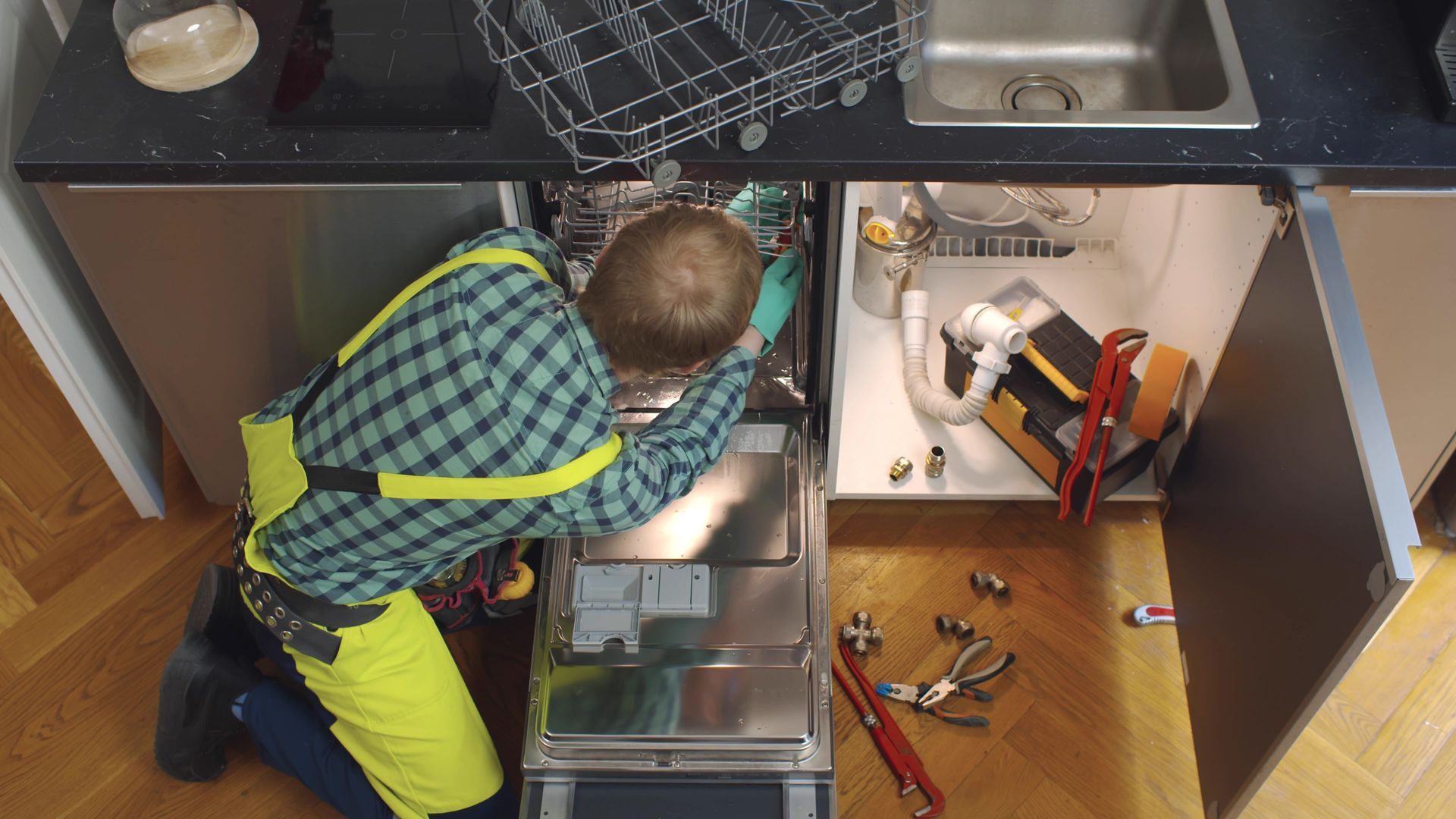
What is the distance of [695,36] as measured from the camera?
4.48ft

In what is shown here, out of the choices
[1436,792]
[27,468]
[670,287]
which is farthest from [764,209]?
[27,468]

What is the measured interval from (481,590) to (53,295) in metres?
0.69

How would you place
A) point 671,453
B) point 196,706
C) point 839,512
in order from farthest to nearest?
point 839,512, point 196,706, point 671,453

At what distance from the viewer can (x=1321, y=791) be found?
1597 millimetres

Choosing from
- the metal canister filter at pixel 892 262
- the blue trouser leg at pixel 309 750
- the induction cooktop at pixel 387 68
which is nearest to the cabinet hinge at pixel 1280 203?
the metal canister filter at pixel 892 262

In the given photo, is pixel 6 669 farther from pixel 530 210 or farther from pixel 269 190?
pixel 530 210

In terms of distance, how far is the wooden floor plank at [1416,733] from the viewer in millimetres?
1609

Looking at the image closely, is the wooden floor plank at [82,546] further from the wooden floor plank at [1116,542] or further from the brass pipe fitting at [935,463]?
the wooden floor plank at [1116,542]

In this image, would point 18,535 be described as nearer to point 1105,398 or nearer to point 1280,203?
point 1105,398

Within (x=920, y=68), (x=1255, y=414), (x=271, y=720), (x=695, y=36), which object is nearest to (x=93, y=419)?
(x=271, y=720)

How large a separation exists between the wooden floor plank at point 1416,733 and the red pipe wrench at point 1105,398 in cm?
52

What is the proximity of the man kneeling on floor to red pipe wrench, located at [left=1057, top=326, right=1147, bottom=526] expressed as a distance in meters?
0.47

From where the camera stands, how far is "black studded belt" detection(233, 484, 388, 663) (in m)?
1.36

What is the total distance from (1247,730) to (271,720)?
119cm
